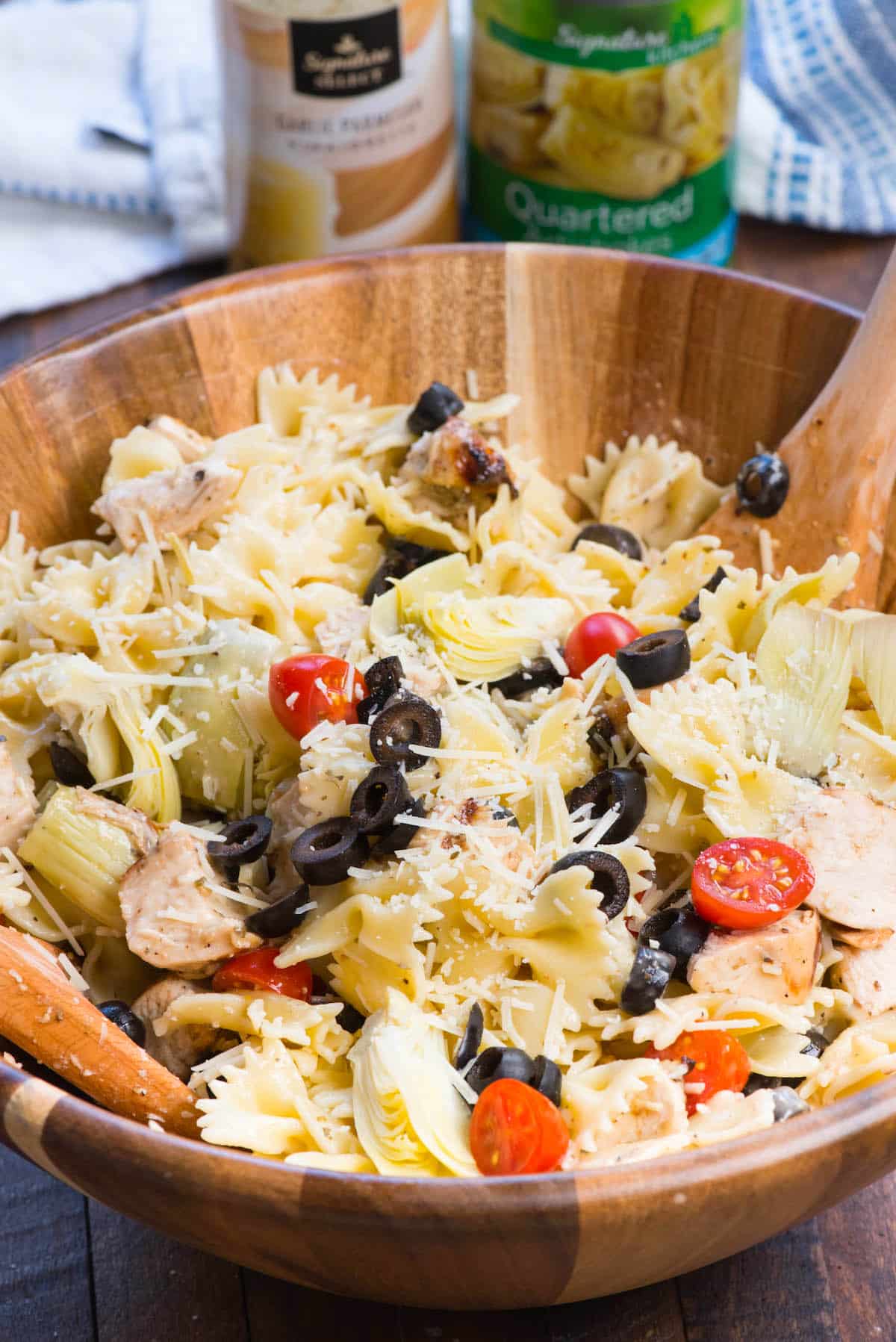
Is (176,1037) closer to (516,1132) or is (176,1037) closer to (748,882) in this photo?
(516,1132)

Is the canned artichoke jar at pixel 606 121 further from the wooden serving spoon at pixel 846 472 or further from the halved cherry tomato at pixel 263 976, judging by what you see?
the halved cherry tomato at pixel 263 976

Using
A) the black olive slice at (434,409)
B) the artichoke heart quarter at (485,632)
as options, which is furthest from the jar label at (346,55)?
the artichoke heart quarter at (485,632)

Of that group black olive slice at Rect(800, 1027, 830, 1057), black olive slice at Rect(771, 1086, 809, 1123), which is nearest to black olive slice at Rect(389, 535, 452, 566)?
black olive slice at Rect(800, 1027, 830, 1057)

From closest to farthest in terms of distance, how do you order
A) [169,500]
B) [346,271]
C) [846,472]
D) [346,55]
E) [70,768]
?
[70,768] < [169,500] < [846,472] < [346,271] < [346,55]

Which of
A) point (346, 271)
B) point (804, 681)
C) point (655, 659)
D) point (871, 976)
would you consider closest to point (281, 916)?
point (655, 659)

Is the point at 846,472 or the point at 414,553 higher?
the point at 846,472

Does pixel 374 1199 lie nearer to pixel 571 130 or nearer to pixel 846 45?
pixel 571 130

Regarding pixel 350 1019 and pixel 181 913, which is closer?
pixel 181 913
